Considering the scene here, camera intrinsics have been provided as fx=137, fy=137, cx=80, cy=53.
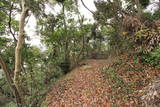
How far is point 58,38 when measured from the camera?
887cm

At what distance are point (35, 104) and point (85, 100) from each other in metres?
2.70

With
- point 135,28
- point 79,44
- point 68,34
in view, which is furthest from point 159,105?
point 79,44

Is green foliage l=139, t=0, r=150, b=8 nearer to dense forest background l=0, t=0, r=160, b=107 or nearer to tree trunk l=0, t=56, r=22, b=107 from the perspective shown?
dense forest background l=0, t=0, r=160, b=107

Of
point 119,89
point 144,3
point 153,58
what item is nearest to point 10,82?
point 119,89

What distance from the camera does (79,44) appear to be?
11094 mm

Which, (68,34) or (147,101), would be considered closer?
(147,101)

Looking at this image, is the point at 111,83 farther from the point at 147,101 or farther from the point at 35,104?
the point at 35,104

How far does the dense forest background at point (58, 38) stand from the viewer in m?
5.37

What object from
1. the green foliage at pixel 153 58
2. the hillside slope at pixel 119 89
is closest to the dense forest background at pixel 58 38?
the green foliage at pixel 153 58

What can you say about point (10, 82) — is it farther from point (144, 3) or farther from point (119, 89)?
point (144, 3)

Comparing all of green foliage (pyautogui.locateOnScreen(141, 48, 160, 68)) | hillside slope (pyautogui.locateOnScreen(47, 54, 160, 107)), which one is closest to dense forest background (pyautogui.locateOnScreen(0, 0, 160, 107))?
green foliage (pyautogui.locateOnScreen(141, 48, 160, 68))

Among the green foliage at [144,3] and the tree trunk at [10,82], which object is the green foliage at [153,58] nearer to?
the green foliage at [144,3]

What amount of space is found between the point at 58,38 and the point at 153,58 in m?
5.67

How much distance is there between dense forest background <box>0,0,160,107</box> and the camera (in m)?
5.37
